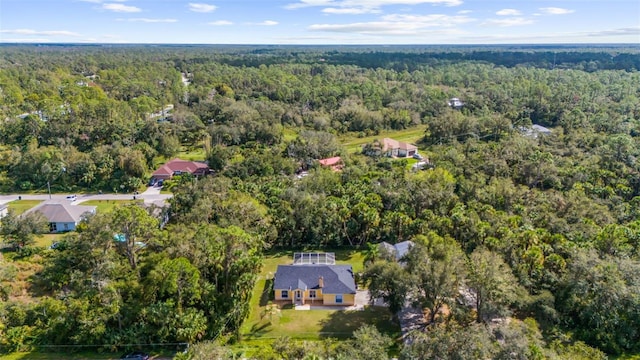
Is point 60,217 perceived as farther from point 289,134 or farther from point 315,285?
point 289,134

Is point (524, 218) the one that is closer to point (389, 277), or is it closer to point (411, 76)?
point (389, 277)

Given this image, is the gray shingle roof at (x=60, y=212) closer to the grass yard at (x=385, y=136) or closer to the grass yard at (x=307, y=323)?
the grass yard at (x=307, y=323)

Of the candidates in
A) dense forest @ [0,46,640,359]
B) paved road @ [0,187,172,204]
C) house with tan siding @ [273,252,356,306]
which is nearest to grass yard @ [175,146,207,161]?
dense forest @ [0,46,640,359]

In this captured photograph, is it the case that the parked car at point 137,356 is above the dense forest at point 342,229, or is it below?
below

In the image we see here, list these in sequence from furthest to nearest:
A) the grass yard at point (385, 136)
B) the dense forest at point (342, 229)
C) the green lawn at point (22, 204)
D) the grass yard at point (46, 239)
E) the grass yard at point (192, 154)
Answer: the grass yard at point (385, 136) < the grass yard at point (192, 154) < the green lawn at point (22, 204) < the grass yard at point (46, 239) < the dense forest at point (342, 229)

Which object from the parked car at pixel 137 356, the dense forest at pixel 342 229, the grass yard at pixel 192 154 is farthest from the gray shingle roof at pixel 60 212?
the parked car at pixel 137 356

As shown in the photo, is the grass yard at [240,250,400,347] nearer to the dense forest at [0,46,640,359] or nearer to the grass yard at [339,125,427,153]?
the dense forest at [0,46,640,359]


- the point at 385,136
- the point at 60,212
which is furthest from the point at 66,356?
the point at 385,136
